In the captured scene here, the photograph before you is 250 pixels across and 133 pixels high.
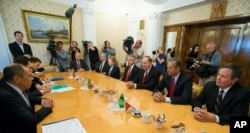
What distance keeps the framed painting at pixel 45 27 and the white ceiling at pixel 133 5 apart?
70 centimetres

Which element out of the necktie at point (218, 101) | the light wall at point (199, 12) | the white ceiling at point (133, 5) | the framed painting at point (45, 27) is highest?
the white ceiling at point (133, 5)

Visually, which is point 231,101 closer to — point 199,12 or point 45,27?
point 199,12

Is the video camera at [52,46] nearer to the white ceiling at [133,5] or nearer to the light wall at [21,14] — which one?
the light wall at [21,14]

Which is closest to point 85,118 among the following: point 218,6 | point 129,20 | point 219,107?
point 219,107

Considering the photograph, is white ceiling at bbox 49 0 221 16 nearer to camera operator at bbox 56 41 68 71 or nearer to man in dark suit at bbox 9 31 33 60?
camera operator at bbox 56 41 68 71

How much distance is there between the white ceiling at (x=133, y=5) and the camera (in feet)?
13.6

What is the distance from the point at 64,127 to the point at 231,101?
1584 mm

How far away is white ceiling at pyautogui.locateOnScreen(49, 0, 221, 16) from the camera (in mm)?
4154

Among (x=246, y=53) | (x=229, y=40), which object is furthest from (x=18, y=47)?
(x=246, y=53)

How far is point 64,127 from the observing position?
3.46 ft

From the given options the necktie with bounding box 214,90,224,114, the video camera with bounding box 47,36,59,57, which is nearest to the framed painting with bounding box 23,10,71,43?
the video camera with bounding box 47,36,59,57

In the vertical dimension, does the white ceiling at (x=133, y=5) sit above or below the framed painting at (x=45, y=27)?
above

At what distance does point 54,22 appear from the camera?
4.21m

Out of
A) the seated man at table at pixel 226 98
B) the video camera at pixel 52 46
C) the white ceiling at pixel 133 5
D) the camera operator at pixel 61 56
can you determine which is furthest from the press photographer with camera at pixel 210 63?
the video camera at pixel 52 46
